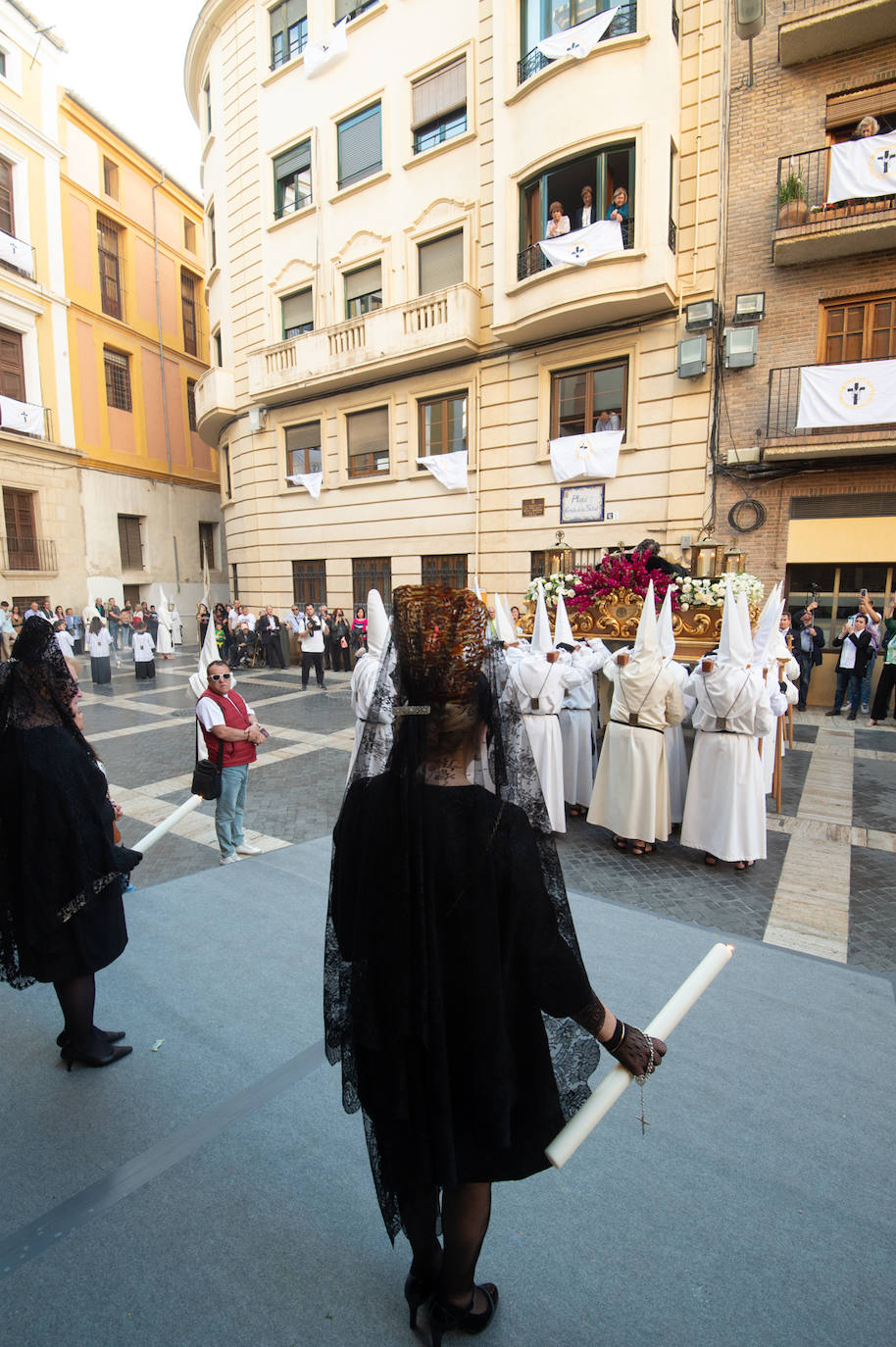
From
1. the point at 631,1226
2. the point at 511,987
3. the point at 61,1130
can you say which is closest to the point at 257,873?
the point at 61,1130

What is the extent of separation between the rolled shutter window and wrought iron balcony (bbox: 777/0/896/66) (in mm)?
6743

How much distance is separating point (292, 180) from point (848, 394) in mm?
15919

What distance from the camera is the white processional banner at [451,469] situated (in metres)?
15.8

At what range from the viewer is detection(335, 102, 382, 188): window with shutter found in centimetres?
1672

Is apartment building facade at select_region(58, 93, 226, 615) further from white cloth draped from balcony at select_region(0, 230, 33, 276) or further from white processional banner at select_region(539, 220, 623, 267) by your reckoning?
white processional banner at select_region(539, 220, 623, 267)

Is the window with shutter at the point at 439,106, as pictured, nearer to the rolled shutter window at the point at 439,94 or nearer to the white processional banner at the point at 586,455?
the rolled shutter window at the point at 439,94

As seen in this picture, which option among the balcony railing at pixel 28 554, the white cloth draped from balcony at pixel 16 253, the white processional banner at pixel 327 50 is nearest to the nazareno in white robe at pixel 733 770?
the white processional banner at pixel 327 50

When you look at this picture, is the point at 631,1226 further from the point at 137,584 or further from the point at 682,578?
the point at 137,584

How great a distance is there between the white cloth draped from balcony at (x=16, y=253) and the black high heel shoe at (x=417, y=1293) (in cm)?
2811

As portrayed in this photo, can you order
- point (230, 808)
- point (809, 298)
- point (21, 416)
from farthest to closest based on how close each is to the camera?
point (21, 416) → point (809, 298) → point (230, 808)

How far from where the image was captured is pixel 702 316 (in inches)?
493

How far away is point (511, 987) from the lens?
1.65 m

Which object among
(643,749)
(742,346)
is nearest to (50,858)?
(643,749)

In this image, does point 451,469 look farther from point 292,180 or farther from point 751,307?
point 292,180
